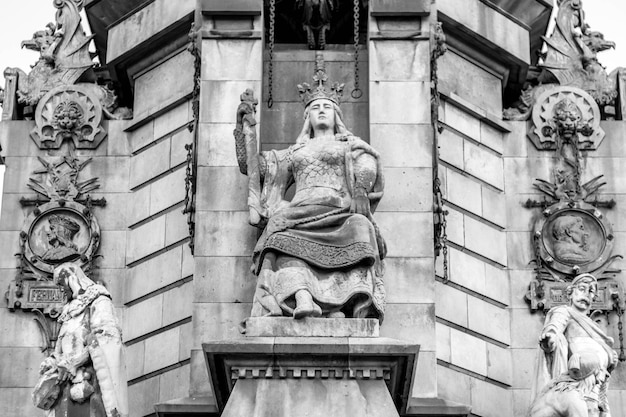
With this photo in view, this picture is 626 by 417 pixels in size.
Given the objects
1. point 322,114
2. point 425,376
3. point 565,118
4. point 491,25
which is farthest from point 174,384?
point 491,25

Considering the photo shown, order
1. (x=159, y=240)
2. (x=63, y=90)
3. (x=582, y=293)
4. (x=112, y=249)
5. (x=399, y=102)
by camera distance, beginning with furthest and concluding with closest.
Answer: (x=63, y=90), (x=112, y=249), (x=159, y=240), (x=399, y=102), (x=582, y=293)

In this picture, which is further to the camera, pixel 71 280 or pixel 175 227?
pixel 175 227

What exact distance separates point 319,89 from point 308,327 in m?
4.11

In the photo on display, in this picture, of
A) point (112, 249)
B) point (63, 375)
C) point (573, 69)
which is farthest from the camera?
point (573, 69)

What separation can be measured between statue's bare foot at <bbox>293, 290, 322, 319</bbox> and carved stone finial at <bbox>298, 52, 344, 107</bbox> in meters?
3.37

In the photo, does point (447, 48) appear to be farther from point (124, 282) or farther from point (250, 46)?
point (124, 282)

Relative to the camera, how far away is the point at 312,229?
24.5 m

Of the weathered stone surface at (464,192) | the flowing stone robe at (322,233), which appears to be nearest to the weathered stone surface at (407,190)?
the flowing stone robe at (322,233)

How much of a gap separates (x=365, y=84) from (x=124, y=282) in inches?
189

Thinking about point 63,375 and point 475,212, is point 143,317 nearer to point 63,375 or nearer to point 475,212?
point 63,375

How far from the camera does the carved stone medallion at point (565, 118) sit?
1168 inches

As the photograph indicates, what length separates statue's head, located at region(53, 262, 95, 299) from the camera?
2508 cm

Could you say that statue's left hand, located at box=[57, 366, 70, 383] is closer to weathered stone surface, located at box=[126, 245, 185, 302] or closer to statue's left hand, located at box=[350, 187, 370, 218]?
weathered stone surface, located at box=[126, 245, 185, 302]

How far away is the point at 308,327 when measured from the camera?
23438 millimetres
